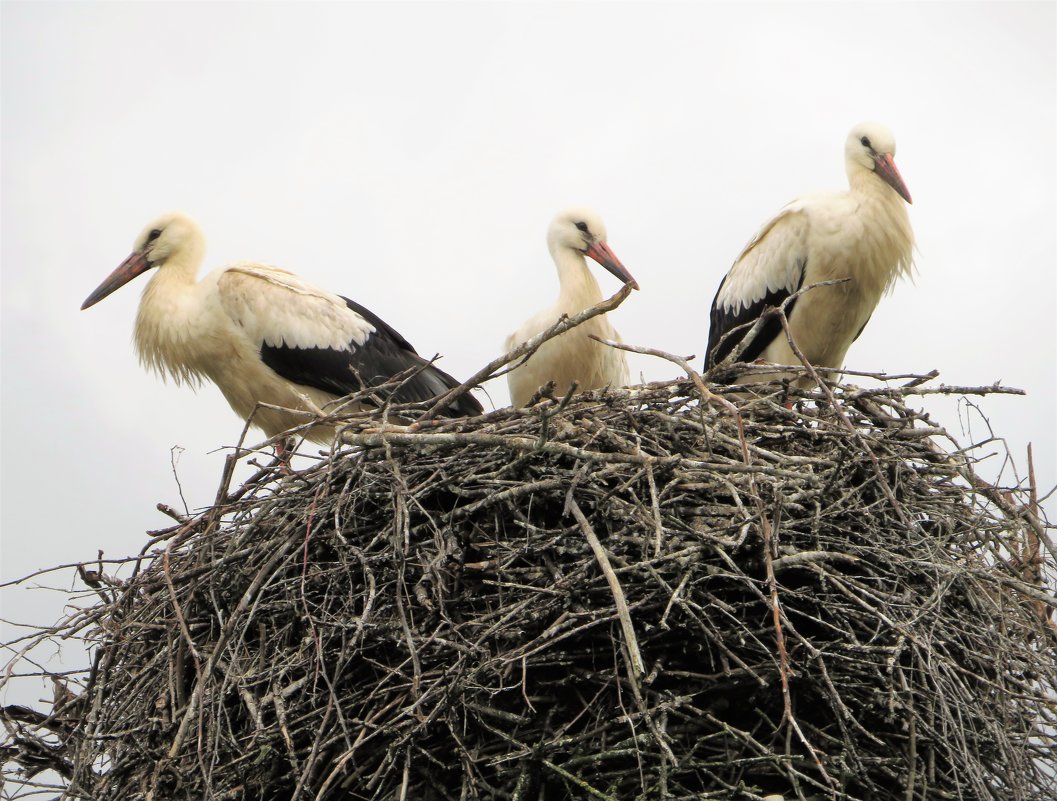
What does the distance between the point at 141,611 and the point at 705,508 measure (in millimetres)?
1701

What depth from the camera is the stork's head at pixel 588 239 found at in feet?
21.2

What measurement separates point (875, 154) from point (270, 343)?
2742mm

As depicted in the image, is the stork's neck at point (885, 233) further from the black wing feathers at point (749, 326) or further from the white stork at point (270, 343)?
the white stork at point (270, 343)

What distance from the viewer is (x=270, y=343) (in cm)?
599

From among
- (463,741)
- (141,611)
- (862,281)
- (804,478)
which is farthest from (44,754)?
(862,281)

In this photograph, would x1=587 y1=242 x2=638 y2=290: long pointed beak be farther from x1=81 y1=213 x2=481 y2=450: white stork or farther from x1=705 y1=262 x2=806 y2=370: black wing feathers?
x1=81 y1=213 x2=481 y2=450: white stork

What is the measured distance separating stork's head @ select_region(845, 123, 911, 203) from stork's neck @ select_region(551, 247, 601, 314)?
124 centimetres

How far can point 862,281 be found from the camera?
5953mm

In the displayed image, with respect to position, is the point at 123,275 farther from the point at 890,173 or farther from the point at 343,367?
the point at 890,173

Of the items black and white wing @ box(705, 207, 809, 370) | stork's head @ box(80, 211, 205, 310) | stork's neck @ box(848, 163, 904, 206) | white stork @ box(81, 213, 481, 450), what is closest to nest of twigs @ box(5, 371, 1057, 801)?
white stork @ box(81, 213, 481, 450)

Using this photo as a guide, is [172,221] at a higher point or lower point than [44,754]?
higher

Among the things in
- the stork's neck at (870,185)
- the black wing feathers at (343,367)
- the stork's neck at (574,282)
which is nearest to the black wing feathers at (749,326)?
the stork's neck at (870,185)

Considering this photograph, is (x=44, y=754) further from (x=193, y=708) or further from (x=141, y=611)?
(x=193, y=708)

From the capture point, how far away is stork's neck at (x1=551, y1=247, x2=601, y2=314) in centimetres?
629
